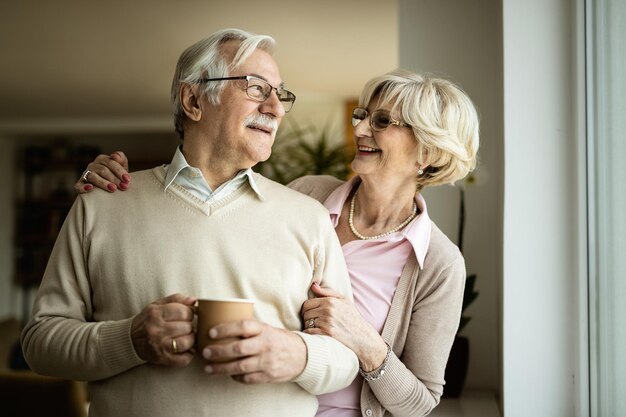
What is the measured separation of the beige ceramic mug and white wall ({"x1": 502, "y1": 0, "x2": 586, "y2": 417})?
3.45ft

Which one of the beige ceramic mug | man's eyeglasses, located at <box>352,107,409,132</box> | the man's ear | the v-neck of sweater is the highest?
the man's ear

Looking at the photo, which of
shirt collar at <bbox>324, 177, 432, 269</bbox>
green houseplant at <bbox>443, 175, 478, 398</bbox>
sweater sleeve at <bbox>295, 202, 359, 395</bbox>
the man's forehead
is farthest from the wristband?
green houseplant at <bbox>443, 175, 478, 398</bbox>

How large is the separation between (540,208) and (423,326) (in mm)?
542

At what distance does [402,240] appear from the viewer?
190 centimetres

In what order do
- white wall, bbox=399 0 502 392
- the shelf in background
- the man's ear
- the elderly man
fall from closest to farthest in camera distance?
the elderly man < the man's ear < the shelf in background < white wall, bbox=399 0 502 392

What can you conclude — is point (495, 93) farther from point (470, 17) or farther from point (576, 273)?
point (576, 273)

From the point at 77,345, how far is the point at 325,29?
3710 mm

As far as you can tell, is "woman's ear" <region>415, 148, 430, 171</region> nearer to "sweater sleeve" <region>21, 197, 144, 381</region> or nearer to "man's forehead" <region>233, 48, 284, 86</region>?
"man's forehead" <region>233, 48, 284, 86</region>

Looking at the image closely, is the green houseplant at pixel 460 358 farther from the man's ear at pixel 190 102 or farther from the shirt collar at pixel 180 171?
the man's ear at pixel 190 102

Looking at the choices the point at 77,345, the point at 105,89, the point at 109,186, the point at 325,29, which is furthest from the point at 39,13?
the point at 77,345

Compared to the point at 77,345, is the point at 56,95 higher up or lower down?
higher up

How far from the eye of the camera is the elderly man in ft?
4.55

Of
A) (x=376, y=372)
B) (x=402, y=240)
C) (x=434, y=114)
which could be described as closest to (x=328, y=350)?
(x=376, y=372)

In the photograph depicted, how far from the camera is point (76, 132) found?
345 inches
